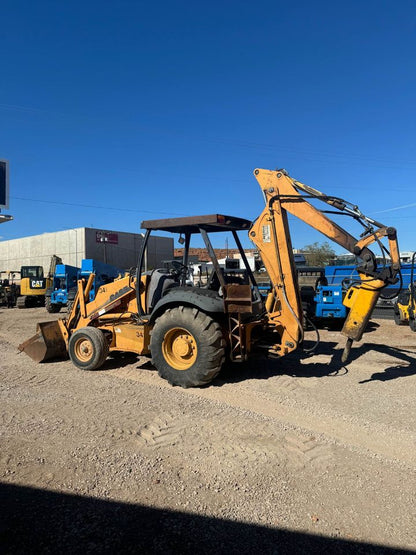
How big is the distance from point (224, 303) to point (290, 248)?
141 centimetres

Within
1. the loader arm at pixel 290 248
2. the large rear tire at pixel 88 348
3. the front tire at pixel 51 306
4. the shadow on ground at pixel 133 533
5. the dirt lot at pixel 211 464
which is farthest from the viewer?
the front tire at pixel 51 306

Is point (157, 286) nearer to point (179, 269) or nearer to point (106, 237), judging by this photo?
point (179, 269)

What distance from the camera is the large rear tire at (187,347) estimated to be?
18.4ft

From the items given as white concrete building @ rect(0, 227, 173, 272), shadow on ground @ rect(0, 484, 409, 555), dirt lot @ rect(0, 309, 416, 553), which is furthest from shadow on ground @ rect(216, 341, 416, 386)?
white concrete building @ rect(0, 227, 173, 272)

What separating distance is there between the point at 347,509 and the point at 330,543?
16.1 inches

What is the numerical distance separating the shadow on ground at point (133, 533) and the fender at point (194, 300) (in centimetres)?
307

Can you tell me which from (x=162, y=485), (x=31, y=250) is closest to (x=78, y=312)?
(x=162, y=485)

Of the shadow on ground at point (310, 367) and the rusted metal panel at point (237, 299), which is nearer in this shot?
the rusted metal panel at point (237, 299)

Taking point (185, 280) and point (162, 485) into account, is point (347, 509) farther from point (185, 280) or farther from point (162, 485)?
point (185, 280)

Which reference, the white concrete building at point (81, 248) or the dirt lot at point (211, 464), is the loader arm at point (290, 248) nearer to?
the dirt lot at point (211, 464)

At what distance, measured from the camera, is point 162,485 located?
3225mm

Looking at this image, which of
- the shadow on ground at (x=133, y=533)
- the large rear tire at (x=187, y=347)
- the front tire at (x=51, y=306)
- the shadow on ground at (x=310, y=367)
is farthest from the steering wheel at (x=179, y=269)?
the front tire at (x=51, y=306)

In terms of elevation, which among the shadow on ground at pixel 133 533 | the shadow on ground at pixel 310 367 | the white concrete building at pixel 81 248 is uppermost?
the white concrete building at pixel 81 248

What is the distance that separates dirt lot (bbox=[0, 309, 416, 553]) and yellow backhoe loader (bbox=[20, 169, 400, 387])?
1.85ft
